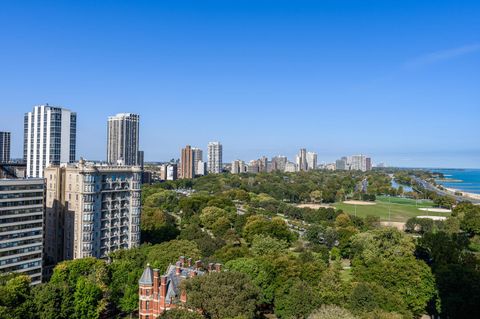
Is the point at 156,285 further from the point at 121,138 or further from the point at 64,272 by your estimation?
the point at 121,138

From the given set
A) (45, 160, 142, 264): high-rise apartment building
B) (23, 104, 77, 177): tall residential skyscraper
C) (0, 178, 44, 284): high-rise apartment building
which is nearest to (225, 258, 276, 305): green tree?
(45, 160, 142, 264): high-rise apartment building

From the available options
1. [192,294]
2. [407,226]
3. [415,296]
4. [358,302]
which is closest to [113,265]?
[192,294]

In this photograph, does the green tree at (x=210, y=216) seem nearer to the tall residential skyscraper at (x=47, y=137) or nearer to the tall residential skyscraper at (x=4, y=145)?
the tall residential skyscraper at (x=47, y=137)

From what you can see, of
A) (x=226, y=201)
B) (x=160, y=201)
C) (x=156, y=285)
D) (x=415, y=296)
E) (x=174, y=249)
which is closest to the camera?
(x=156, y=285)

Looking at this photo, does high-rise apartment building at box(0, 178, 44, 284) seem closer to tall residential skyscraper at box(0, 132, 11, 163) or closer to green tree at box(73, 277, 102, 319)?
green tree at box(73, 277, 102, 319)

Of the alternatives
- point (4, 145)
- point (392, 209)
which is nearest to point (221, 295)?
point (4, 145)

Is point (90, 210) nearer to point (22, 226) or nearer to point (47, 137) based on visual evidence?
point (22, 226)

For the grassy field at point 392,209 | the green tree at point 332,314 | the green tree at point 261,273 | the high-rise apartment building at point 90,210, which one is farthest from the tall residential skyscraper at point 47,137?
the grassy field at point 392,209
